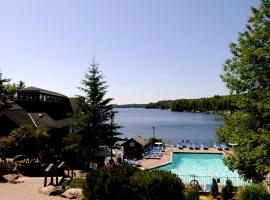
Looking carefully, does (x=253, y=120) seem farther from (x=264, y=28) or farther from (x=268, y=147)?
(x=264, y=28)

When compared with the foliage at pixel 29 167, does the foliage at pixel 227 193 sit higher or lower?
lower

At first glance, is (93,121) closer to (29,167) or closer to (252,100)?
(29,167)

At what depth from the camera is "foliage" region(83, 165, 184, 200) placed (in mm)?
17141

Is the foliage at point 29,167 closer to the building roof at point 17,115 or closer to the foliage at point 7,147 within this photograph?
the foliage at point 7,147

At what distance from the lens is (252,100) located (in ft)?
53.9

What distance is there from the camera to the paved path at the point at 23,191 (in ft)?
65.5

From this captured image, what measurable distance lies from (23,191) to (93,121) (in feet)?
65.3

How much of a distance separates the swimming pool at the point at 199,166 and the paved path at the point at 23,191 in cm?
2180

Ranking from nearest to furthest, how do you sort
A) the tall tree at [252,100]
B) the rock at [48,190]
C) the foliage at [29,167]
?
the tall tree at [252,100]
the rock at [48,190]
the foliage at [29,167]

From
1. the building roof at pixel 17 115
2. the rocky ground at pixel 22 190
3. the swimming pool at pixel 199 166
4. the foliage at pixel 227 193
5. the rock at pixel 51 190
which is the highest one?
the building roof at pixel 17 115

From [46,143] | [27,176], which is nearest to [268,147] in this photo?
[27,176]

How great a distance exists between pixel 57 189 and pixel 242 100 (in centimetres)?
1266

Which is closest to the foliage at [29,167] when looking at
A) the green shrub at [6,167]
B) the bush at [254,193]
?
the green shrub at [6,167]

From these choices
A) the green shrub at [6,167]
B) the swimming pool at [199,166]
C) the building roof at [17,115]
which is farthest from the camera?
the swimming pool at [199,166]
